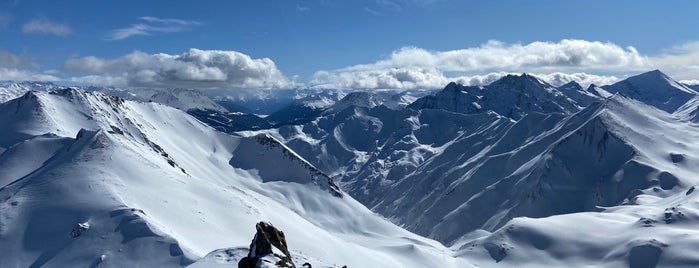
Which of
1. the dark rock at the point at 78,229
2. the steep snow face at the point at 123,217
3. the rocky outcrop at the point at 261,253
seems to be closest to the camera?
the rocky outcrop at the point at 261,253

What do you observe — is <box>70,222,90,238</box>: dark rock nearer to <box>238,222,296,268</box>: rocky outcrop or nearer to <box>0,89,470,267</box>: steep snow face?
<box>0,89,470,267</box>: steep snow face

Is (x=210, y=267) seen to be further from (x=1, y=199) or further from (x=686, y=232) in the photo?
(x=686, y=232)

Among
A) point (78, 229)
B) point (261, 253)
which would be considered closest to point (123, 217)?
point (78, 229)

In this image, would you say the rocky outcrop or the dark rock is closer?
the rocky outcrop

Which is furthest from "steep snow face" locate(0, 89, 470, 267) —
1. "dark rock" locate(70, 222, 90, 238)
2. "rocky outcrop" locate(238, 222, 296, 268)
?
"rocky outcrop" locate(238, 222, 296, 268)

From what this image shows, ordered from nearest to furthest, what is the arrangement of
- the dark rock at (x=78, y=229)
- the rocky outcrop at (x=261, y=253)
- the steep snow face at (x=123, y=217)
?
the rocky outcrop at (x=261, y=253) → the steep snow face at (x=123, y=217) → the dark rock at (x=78, y=229)

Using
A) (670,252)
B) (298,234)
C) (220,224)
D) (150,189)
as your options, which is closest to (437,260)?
(298,234)

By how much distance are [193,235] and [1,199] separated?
42107 mm

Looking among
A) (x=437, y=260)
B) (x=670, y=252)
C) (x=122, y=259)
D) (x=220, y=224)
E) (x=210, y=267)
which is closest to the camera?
(x=210, y=267)

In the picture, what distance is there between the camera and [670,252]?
18525 centimetres

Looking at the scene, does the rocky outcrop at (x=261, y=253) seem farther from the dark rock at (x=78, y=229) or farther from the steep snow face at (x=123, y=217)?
the dark rock at (x=78, y=229)

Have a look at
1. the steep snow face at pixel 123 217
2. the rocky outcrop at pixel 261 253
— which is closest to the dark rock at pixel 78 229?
the steep snow face at pixel 123 217

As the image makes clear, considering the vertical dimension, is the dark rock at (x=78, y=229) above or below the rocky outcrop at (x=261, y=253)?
below

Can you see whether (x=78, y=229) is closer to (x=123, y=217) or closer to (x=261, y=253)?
(x=123, y=217)
